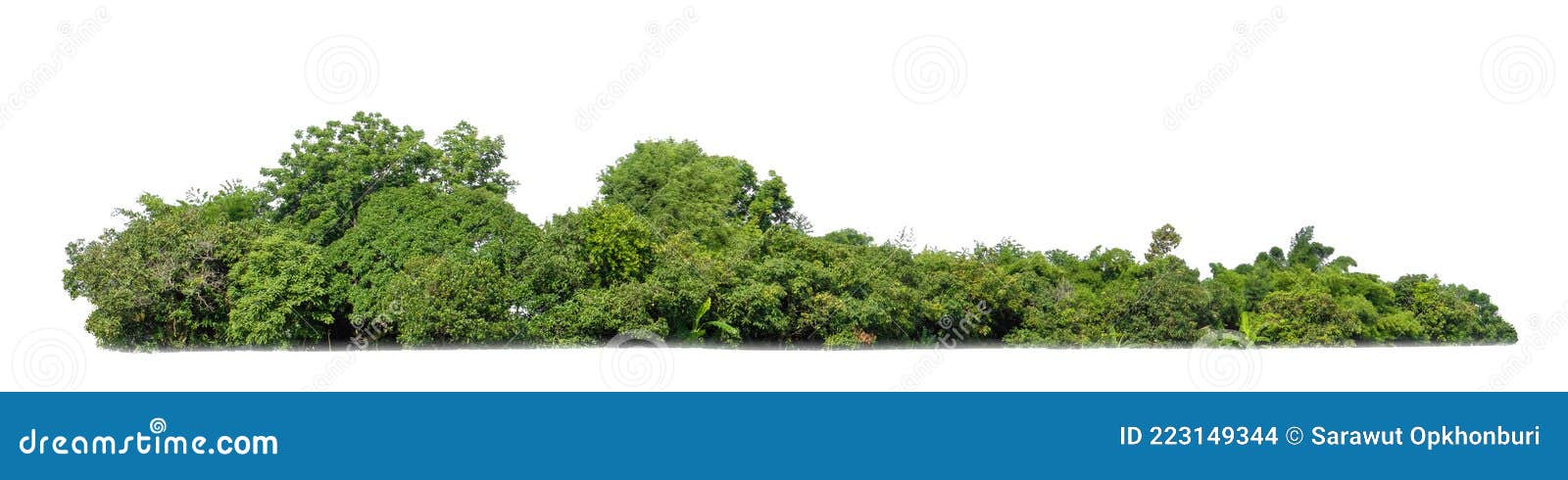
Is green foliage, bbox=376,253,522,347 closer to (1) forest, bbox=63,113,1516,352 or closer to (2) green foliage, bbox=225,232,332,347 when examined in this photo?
(1) forest, bbox=63,113,1516,352

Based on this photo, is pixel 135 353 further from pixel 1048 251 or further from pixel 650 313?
pixel 1048 251

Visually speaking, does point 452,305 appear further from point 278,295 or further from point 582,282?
point 278,295

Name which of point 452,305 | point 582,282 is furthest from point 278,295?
point 582,282

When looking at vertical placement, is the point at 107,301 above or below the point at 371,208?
below

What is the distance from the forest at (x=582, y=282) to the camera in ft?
80.4

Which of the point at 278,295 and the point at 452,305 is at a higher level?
the point at 278,295

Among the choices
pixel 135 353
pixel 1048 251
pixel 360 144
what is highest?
pixel 360 144

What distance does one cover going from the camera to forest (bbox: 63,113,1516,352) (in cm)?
2450

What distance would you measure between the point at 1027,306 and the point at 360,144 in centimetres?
1487

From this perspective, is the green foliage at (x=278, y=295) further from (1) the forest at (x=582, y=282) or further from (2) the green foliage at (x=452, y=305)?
(2) the green foliage at (x=452, y=305)

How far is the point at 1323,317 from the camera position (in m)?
28.1

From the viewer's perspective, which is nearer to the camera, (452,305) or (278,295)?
(452,305)

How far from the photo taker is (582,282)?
25.2m

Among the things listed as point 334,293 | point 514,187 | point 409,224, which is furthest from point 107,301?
point 514,187
